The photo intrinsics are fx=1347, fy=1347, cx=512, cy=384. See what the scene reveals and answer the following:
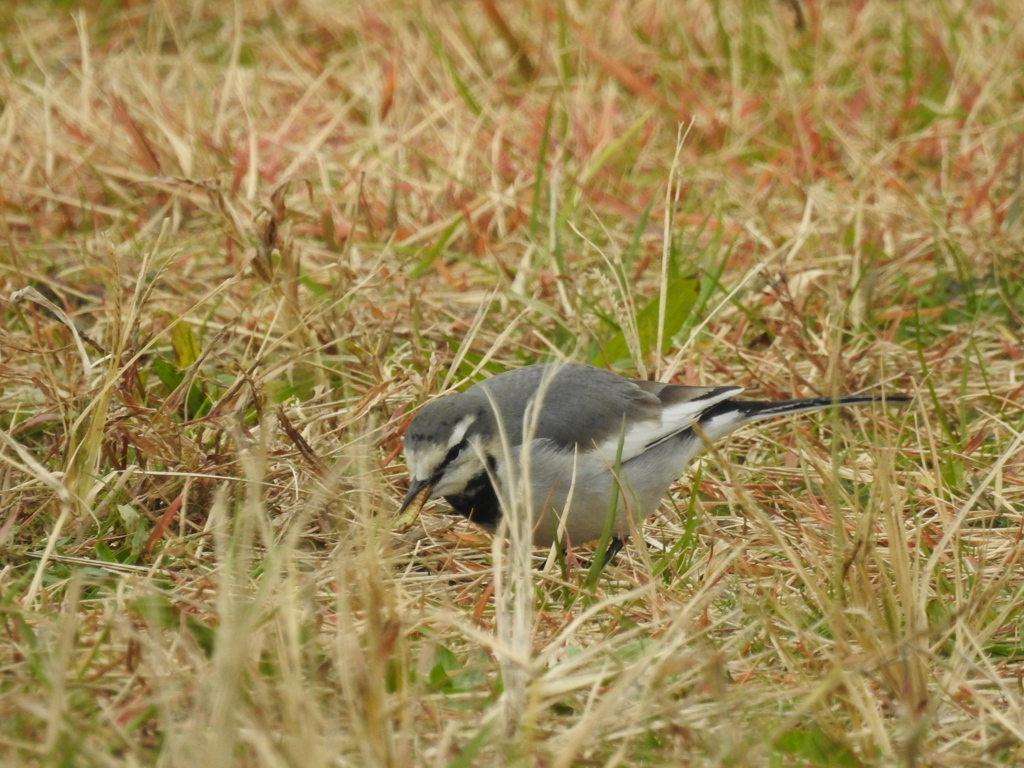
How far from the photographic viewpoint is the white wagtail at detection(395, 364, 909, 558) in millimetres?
3951

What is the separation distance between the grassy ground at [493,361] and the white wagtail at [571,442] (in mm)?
154

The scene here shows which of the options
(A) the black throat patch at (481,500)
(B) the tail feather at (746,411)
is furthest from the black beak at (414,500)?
(B) the tail feather at (746,411)

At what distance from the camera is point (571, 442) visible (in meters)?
4.13

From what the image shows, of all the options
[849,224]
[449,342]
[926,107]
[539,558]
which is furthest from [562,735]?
[926,107]

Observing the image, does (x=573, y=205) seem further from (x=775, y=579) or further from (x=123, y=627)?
(x=123, y=627)

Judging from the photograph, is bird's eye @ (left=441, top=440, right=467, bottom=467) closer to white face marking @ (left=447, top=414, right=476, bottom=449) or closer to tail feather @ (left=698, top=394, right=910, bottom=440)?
white face marking @ (left=447, top=414, right=476, bottom=449)

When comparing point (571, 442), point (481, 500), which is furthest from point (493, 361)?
point (481, 500)

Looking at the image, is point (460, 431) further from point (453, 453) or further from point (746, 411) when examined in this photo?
point (746, 411)

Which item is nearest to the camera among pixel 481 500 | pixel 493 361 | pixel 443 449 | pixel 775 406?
pixel 443 449

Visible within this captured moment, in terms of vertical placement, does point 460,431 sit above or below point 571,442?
→ above

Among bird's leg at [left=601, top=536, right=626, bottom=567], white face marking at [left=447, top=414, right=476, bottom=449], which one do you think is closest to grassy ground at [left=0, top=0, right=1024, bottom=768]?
bird's leg at [left=601, top=536, right=626, bottom=567]

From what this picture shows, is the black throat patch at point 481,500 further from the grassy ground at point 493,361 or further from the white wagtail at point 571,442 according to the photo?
the grassy ground at point 493,361

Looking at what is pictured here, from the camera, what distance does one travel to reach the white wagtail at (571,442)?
13.0ft

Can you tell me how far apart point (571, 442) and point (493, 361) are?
3.16 feet
